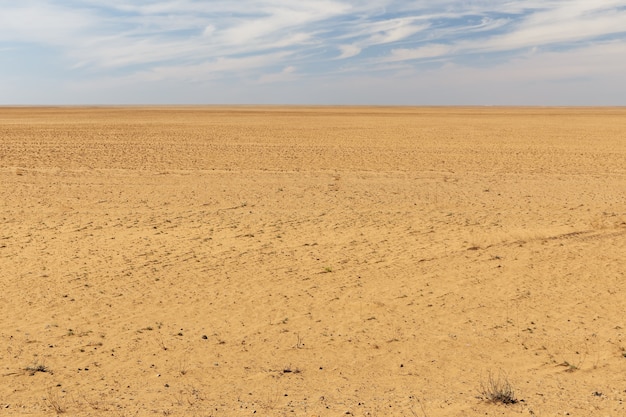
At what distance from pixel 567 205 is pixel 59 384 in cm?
1059

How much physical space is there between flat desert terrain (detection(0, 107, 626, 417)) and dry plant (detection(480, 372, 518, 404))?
3 cm

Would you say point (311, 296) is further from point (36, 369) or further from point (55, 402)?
point (55, 402)

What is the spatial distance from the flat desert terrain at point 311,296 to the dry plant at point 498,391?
34 millimetres

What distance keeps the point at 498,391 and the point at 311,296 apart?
10.1 ft

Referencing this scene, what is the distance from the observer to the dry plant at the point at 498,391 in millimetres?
4547

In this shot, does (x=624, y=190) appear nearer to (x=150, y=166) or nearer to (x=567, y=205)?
(x=567, y=205)

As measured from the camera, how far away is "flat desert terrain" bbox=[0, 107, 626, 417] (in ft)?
15.9

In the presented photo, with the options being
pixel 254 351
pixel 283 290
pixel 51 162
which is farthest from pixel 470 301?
pixel 51 162

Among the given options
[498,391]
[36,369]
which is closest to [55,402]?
[36,369]

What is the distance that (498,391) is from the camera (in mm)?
4613

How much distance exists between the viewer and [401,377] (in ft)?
16.8

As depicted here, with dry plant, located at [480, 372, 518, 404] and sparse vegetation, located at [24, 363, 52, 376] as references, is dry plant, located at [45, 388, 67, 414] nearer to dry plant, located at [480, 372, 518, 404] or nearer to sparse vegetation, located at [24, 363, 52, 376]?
sparse vegetation, located at [24, 363, 52, 376]

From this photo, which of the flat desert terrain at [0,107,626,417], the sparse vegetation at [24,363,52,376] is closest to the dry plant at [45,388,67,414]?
the flat desert terrain at [0,107,626,417]

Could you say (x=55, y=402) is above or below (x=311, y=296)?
above
